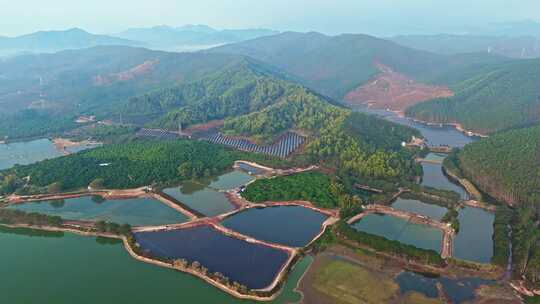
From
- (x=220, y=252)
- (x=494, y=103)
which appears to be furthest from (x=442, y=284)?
(x=494, y=103)

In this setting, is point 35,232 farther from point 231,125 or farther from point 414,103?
point 414,103

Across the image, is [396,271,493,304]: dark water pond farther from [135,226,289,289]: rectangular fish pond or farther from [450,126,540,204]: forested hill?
[450,126,540,204]: forested hill

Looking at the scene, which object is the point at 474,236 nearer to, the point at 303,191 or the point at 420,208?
the point at 420,208

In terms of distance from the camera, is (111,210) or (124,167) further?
(124,167)

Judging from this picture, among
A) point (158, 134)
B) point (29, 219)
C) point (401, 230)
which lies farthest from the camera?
point (158, 134)

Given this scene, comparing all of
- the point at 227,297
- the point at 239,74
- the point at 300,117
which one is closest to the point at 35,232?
the point at 227,297
